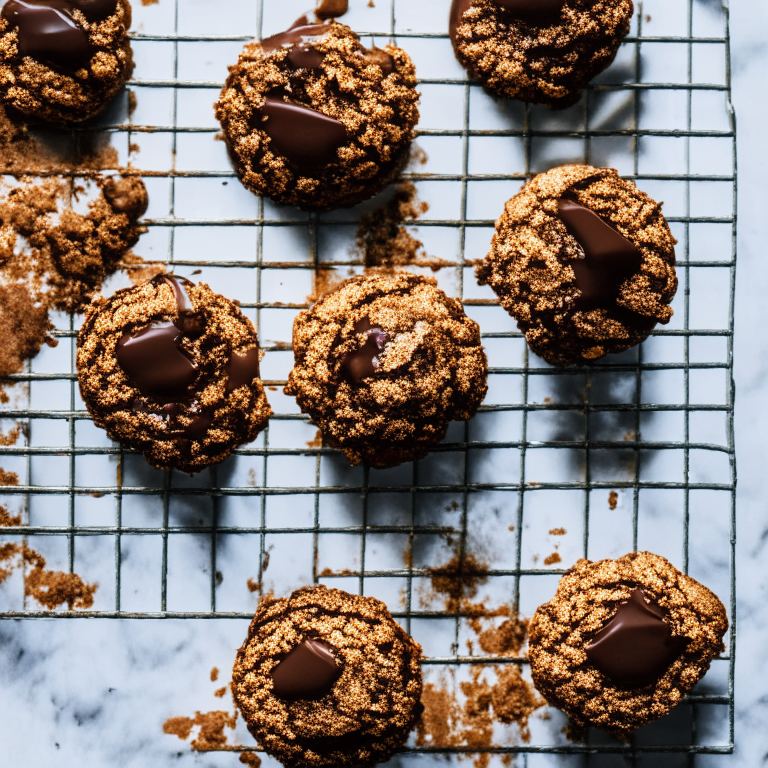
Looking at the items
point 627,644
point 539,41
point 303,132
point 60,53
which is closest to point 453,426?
point 627,644

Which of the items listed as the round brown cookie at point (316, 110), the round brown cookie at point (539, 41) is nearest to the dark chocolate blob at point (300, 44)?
the round brown cookie at point (316, 110)

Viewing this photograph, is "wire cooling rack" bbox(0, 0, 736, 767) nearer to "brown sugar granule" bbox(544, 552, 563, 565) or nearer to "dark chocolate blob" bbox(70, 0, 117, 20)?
"brown sugar granule" bbox(544, 552, 563, 565)

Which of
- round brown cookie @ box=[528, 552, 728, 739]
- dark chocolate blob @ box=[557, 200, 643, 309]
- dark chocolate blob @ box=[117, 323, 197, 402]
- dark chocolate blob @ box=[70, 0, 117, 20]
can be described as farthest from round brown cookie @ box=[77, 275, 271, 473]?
round brown cookie @ box=[528, 552, 728, 739]

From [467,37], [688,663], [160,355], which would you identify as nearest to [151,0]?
[467,37]

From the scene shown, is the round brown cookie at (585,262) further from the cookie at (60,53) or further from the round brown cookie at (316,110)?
the cookie at (60,53)

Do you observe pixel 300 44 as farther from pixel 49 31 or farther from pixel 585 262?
pixel 585 262

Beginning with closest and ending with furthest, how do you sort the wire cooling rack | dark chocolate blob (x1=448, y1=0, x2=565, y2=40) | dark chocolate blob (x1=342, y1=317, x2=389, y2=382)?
dark chocolate blob (x1=342, y1=317, x2=389, y2=382)
dark chocolate blob (x1=448, y1=0, x2=565, y2=40)
the wire cooling rack
